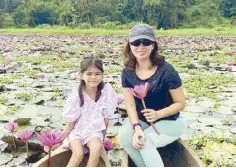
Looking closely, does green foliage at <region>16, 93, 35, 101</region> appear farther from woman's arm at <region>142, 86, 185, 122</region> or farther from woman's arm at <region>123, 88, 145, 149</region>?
woman's arm at <region>142, 86, 185, 122</region>

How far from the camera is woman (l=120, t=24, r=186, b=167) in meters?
2.35

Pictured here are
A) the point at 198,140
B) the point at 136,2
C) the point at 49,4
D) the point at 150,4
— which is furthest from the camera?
the point at 49,4

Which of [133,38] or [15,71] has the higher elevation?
Result: [133,38]

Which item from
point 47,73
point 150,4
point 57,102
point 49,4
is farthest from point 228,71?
point 49,4

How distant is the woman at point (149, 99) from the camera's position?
2.35m

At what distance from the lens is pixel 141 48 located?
8.09ft

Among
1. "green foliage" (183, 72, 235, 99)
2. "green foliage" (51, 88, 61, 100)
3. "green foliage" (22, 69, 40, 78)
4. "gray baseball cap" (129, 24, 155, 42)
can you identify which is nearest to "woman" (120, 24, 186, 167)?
"gray baseball cap" (129, 24, 155, 42)

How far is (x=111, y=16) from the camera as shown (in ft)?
129

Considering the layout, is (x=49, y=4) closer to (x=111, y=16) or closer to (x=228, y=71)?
(x=111, y=16)

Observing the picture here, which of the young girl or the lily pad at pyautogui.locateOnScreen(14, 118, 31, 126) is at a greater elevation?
the young girl

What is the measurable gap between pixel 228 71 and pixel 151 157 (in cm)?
494

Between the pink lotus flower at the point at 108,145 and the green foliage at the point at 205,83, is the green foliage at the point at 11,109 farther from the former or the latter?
the green foliage at the point at 205,83

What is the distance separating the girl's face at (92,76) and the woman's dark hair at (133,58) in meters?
0.21

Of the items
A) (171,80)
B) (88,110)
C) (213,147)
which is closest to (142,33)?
(171,80)
